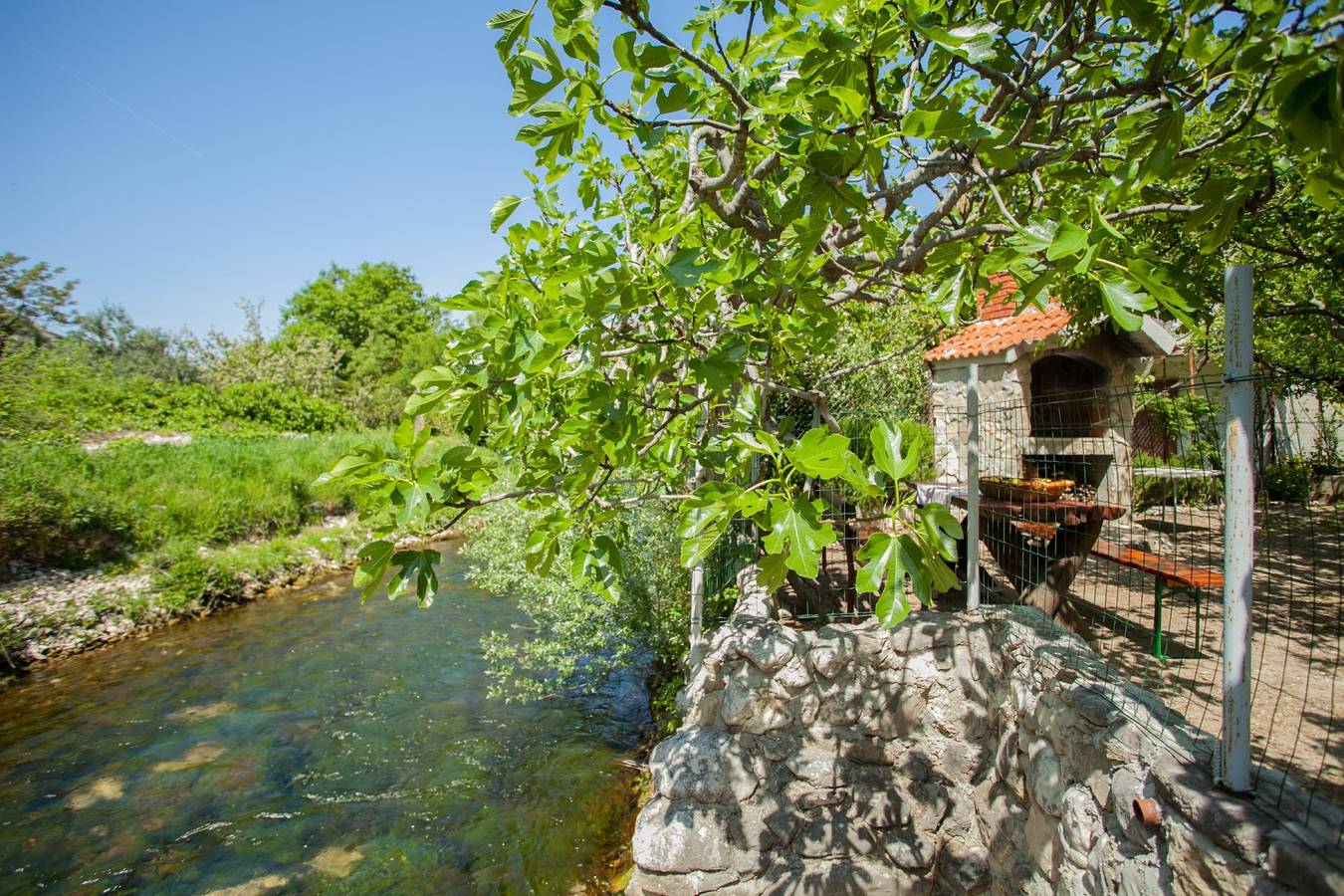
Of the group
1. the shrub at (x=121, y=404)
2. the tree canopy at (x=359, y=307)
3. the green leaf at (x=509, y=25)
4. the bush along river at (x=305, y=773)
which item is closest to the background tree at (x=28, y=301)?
the shrub at (x=121, y=404)

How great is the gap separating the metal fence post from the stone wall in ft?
3.20

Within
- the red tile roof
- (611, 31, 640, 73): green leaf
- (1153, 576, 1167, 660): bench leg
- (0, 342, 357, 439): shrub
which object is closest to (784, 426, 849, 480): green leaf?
(611, 31, 640, 73): green leaf

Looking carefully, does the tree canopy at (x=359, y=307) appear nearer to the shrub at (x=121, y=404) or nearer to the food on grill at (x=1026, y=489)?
the shrub at (x=121, y=404)

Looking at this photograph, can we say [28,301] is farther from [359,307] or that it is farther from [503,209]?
[359,307]

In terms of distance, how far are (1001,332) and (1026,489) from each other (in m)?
5.79

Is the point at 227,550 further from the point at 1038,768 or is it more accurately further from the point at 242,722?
the point at 1038,768

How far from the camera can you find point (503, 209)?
226 cm

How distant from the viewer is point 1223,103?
2.30m

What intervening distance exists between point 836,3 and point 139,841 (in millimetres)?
6611

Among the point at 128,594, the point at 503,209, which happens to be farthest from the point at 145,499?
the point at 503,209

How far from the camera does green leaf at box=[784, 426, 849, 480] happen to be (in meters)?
1.41

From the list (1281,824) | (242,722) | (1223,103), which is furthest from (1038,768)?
(242,722)

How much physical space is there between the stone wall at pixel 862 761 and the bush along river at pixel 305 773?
102 cm

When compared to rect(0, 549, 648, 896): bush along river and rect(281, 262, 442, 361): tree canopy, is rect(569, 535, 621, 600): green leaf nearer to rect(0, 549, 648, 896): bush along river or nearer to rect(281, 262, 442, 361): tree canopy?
rect(0, 549, 648, 896): bush along river
